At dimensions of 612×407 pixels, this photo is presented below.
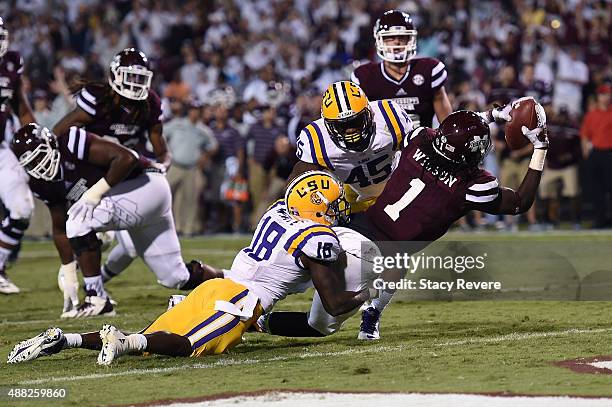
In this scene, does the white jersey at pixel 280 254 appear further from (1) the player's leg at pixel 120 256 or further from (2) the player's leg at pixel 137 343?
(1) the player's leg at pixel 120 256

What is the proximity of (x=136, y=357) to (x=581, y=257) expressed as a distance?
562 cm

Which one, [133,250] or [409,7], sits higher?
[409,7]

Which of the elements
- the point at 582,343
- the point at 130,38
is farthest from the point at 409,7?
the point at 582,343

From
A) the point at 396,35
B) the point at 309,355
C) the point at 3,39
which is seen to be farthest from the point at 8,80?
the point at 309,355

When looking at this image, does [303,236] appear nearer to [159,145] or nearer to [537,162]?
[537,162]

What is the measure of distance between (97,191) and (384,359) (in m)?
2.63

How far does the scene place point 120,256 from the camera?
8.24m

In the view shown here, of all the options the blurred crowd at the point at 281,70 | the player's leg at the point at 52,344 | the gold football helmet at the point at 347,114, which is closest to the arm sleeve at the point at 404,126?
the gold football helmet at the point at 347,114

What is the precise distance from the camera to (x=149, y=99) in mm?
8047

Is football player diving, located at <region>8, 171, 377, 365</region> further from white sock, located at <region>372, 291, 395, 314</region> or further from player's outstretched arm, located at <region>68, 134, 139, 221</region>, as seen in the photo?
player's outstretched arm, located at <region>68, 134, 139, 221</region>

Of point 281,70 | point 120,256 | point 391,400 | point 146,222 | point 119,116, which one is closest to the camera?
point 391,400

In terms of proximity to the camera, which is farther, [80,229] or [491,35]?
[491,35]

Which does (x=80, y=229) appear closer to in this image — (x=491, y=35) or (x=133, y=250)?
(x=133, y=250)

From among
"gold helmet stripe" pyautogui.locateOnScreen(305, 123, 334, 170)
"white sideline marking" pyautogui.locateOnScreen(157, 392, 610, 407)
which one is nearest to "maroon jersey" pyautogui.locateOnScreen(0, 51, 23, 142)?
"gold helmet stripe" pyautogui.locateOnScreen(305, 123, 334, 170)
